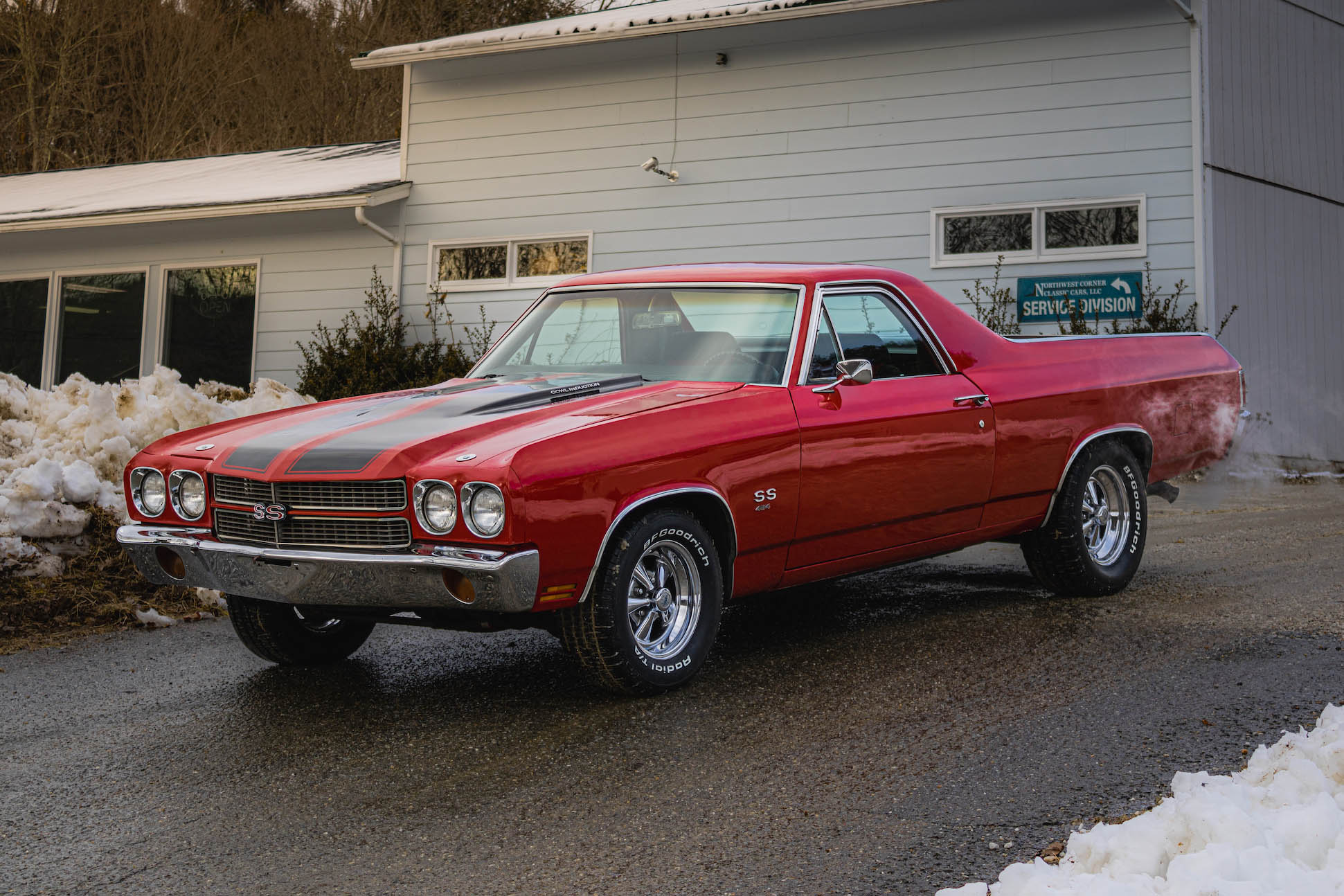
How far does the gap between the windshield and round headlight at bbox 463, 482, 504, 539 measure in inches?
53.5

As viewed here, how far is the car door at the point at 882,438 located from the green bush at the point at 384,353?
9.36 meters

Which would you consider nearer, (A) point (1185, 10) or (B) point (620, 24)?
(A) point (1185, 10)

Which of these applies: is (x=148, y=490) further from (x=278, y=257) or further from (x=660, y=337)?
(x=278, y=257)

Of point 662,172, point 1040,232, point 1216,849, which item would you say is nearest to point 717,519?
point 1216,849

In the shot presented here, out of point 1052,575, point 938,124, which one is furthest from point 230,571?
point 938,124

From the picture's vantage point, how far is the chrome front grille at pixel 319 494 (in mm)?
4047

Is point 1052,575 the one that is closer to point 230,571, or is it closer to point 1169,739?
point 1169,739

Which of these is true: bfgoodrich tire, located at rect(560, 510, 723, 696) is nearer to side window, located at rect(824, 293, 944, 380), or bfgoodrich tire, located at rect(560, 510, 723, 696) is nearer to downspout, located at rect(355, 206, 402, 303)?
side window, located at rect(824, 293, 944, 380)

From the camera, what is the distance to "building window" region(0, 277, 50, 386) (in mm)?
18203

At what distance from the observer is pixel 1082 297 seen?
12203mm

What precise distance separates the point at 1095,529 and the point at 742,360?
236 cm

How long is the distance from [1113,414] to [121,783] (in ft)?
15.4

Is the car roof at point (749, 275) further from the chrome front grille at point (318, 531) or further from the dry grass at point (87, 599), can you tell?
the dry grass at point (87, 599)

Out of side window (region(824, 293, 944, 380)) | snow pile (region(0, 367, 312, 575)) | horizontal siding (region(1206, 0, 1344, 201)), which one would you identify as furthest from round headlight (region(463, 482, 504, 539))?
horizontal siding (region(1206, 0, 1344, 201))
